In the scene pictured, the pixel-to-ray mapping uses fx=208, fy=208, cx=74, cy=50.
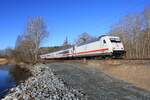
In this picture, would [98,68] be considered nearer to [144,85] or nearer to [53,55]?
[144,85]

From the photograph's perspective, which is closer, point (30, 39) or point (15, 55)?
point (30, 39)

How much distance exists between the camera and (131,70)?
22484mm

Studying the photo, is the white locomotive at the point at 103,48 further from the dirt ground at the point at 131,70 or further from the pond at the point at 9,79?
the pond at the point at 9,79

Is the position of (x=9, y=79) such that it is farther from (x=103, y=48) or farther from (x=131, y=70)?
(x=131, y=70)

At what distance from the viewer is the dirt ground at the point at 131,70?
763 inches

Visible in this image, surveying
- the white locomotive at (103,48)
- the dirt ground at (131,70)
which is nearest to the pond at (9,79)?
the white locomotive at (103,48)


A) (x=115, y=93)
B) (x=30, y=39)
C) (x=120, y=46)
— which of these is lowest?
(x=115, y=93)

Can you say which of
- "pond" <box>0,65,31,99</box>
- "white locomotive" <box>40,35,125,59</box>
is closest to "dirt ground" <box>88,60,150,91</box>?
"white locomotive" <box>40,35,125,59</box>

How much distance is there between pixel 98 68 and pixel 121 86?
421 inches

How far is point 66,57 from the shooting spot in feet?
175

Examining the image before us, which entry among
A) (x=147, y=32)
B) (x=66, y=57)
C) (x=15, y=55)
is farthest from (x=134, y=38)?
(x=15, y=55)

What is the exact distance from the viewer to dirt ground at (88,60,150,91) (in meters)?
19.4

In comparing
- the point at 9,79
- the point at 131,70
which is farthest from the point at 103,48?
the point at 9,79

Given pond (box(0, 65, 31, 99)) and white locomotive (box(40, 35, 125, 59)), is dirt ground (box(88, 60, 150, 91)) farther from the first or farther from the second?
pond (box(0, 65, 31, 99))
